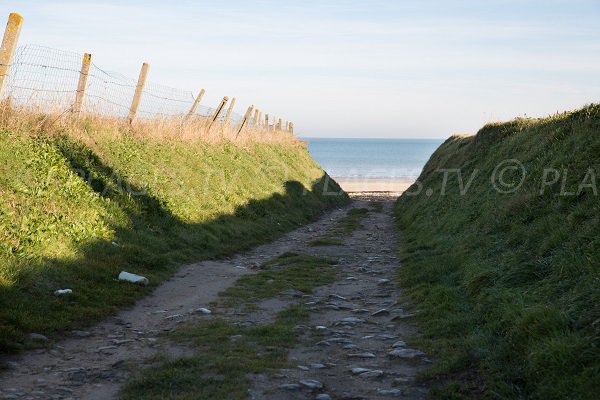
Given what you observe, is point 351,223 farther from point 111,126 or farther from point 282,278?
point 282,278

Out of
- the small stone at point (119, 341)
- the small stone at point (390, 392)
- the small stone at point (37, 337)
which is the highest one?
the small stone at point (390, 392)

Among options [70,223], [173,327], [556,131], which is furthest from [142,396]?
[556,131]

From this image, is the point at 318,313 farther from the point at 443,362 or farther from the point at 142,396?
the point at 142,396

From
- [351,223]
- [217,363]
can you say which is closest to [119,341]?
[217,363]

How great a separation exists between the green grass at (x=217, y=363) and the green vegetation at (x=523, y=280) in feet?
6.31

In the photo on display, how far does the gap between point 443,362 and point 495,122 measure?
Result: 1941 cm

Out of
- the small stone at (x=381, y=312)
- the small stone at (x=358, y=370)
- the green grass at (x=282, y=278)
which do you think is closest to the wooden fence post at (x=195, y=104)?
the green grass at (x=282, y=278)

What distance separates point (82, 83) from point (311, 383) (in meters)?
14.0

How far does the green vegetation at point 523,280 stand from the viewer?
239 inches

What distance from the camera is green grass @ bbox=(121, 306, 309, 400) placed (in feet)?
20.5

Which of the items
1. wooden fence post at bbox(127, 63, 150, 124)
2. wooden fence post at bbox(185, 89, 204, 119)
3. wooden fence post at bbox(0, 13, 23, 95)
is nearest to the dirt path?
wooden fence post at bbox(0, 13, 23, 95)

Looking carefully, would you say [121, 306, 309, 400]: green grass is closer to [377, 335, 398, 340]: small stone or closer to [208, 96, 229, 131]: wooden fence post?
[377, 335, 398, 340]: small stone

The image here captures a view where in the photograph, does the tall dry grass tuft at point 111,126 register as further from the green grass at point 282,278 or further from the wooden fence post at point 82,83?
the green grass at point 282,278

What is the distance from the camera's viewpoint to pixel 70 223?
12.2 m
